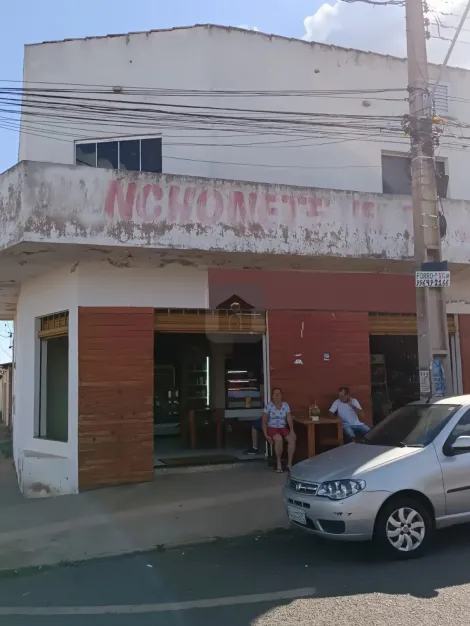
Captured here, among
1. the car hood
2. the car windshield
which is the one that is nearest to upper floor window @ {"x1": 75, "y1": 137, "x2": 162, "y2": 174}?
the car windshield

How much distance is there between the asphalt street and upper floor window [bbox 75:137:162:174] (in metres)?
7.45

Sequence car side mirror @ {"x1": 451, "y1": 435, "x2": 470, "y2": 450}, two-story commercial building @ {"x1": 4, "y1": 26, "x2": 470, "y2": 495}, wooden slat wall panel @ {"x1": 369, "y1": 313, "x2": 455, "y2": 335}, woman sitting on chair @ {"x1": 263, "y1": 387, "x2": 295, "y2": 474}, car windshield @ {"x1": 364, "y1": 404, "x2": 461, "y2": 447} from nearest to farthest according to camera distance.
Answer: car side mirror @ {"x1": 451, "y1": 435, "x2": 470, "y2": 450} → car windshield @ {"x1": 364, "y1": 404, "x2": 461, "y2": 447} → two-story commercial building @ {"x1": 4, "y1": 26, "x2": 470, "y2": 495} → woman sitting on chair @ {"x1": 263, "y1": 387, "x2": 295, "y2": 474} → wooden slat wall panel @ {"x1": 369, "y1": 313, "x2": 455, "y2": 335}

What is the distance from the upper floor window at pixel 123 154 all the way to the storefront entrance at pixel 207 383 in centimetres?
324

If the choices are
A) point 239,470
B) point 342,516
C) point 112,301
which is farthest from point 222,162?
point 342,516

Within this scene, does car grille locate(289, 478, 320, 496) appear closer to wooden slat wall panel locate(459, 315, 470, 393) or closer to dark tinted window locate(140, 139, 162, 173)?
wooden slat wall panel locate(459, 315, 470, 393)

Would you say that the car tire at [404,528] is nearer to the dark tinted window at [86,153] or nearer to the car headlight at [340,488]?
the car headlight at [340,488]

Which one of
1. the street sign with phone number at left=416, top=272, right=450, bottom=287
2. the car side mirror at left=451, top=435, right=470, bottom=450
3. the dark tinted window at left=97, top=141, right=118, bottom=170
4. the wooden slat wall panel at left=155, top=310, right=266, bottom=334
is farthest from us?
the dark tinted window at left=97, top=141, right=118, bottom=170

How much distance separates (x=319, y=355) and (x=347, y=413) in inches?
44.3

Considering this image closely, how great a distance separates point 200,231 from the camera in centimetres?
919

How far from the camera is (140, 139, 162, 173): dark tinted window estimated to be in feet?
38.1

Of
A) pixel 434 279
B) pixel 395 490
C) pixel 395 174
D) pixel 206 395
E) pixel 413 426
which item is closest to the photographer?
pixel 395 490

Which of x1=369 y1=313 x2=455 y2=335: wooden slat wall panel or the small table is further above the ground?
x1=369 y1=313 x2=455 y2=335: wooden slat wall panel

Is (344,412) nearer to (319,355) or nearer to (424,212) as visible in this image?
(319,355)

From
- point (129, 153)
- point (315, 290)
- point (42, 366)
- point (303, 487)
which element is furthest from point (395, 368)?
point (303, 487)
